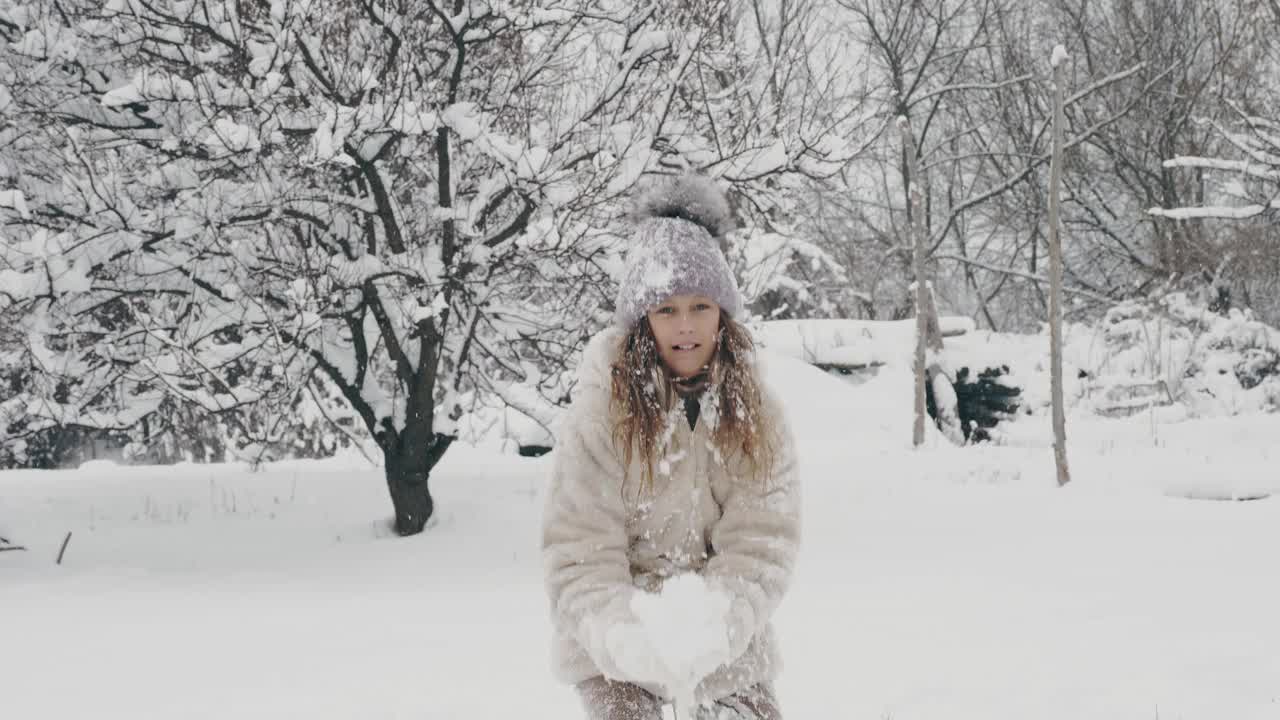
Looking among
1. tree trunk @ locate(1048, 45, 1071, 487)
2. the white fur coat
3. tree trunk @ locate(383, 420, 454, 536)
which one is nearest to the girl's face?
the white fur coat

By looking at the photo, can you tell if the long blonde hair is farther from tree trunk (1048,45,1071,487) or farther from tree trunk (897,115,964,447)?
tree trunk (897,115,964,447)

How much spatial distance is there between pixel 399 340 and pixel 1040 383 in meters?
9.23

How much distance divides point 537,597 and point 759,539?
2934mm

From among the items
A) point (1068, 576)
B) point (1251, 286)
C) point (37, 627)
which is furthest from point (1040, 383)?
point (37, 627)

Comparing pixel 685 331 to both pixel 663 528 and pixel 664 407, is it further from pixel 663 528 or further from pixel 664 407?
pixel 663 528

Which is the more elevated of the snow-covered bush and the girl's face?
the girl's face

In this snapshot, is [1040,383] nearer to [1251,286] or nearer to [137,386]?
[1251,286]

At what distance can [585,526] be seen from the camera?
1.94m

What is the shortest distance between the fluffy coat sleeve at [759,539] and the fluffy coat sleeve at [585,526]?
0.20 m

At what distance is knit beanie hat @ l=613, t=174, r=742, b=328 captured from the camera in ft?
6.75

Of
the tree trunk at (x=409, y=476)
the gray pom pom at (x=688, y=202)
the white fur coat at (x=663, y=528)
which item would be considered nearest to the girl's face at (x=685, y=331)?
the white fur coat at (x=663, y=528)

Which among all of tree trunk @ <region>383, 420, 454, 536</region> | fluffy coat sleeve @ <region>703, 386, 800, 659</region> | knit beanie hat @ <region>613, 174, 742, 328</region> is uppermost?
knit beanie hat @ <region>613, 174, 742, 328</region>

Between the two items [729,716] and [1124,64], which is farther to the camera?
[1124,64]

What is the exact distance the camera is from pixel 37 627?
4.08m
